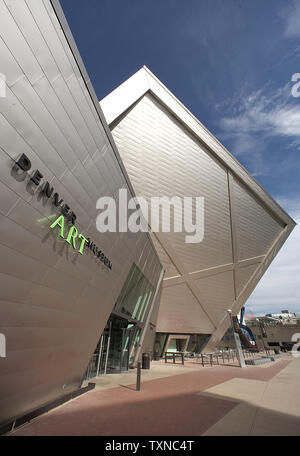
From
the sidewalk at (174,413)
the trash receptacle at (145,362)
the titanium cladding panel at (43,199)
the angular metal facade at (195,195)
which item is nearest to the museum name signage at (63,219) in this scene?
the titanium cladding panel at (43,199)

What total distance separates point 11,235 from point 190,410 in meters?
6.19

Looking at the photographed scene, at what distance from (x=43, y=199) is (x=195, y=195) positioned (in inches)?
610

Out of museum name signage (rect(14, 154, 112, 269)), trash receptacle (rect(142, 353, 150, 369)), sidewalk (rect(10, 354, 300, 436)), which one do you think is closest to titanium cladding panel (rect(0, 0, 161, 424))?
museum name signage (rect(14, 154, 112, 269))

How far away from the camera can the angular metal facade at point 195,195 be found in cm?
1576

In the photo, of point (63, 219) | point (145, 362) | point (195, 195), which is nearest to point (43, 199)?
point (63, 219)

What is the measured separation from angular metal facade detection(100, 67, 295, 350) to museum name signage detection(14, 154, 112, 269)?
32.9 ft

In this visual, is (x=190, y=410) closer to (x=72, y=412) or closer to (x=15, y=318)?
(x=72, y=412)

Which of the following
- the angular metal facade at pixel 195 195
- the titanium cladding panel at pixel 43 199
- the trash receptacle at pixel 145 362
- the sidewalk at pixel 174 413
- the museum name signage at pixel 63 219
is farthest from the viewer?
the angular metal facade at pixel 195 195

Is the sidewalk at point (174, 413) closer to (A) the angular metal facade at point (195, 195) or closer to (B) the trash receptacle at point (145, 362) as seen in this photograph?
(B) the trash receptacle at point (145, 362)

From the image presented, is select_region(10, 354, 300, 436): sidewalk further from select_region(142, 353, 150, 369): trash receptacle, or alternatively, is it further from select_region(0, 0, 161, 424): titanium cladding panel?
select_region(142, 353, 150, 369): trash receptacle

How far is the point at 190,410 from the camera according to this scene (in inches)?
236

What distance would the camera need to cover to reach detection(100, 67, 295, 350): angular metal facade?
1576cm

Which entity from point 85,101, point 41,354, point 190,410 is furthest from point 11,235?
point 190,410

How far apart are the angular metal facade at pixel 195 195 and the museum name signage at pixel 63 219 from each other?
10040mm
